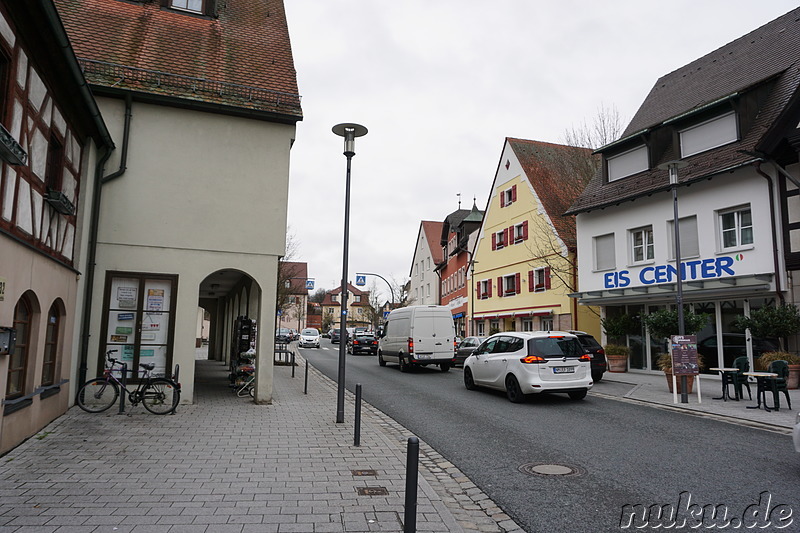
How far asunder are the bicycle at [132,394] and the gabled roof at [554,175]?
21.7 m

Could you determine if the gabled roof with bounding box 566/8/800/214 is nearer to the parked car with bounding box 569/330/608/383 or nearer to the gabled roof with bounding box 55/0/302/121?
the parked car with bounding box 569/330/608/383

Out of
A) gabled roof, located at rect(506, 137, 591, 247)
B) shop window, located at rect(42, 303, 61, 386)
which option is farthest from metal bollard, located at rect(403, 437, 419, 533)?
gabled roof, located at rect(506, 137, 591, 247)

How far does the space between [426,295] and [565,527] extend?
54634mm

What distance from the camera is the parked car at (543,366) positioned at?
42.1ft

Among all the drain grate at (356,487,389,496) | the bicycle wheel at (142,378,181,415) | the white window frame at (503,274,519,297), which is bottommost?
the drain grate at (356,487,389,496)

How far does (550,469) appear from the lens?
277 inches

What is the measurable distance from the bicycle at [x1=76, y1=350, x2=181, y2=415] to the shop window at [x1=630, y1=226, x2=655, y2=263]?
17662mm

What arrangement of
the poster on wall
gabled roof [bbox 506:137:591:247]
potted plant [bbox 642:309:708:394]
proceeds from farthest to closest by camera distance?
gabled roof [bbox 506:137:591:247] → potted plant [bbox 642:309:708:394] → the poster on wall

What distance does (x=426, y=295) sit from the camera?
59625mm

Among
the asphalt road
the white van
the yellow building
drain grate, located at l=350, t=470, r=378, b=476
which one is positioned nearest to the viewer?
the asphalt road

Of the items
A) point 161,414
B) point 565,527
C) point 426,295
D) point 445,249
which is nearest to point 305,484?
point 565,527

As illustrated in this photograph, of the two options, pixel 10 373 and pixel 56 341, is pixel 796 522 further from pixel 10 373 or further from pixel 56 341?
pixel 56 341

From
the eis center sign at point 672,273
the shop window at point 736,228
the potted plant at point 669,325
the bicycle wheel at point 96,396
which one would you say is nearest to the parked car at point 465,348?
the eis center sign at point 672,273

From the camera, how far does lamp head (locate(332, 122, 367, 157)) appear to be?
31.9ft
